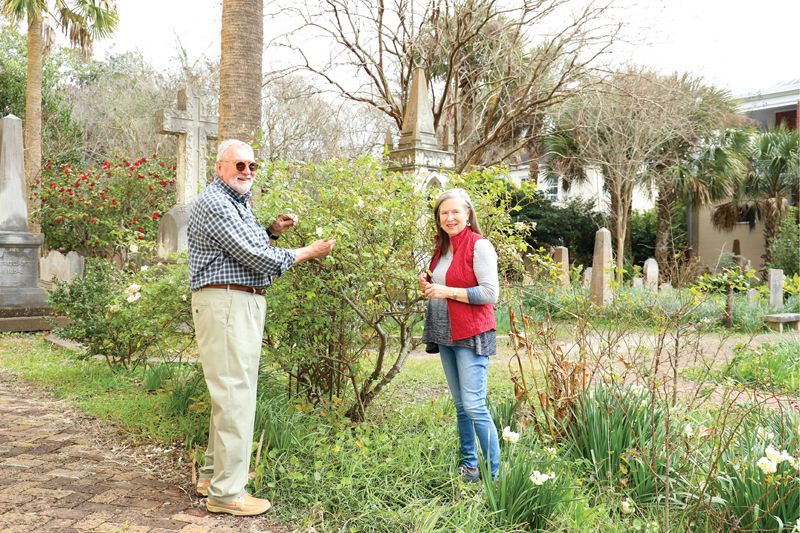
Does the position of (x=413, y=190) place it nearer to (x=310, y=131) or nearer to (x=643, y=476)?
(x=643, y=476)

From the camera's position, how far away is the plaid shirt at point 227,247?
3.40m

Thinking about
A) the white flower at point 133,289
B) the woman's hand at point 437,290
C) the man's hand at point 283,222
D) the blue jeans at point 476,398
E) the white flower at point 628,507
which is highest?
the man's hand at point 283,222

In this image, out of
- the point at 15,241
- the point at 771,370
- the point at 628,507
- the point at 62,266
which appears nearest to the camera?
the point at 628,507

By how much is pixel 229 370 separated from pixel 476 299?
134cm

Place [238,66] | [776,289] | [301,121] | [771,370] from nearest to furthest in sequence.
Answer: [238,66] < [771,370] < [776,289] < [301,121]

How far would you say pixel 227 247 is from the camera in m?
3.41

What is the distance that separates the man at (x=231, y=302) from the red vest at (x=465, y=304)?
2.46 ft

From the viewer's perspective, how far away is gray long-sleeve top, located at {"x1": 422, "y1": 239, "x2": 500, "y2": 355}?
3658 mm

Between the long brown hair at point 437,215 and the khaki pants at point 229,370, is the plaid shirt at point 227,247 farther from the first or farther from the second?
the long brown hair at point 437,215

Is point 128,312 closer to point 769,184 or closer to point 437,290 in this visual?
point 437,290

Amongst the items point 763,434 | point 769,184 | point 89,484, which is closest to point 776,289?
point 769,184

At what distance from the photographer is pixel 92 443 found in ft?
15.7

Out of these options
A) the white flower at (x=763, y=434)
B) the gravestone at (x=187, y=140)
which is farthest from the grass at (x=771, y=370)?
the gravestone at (x=187, y=140)

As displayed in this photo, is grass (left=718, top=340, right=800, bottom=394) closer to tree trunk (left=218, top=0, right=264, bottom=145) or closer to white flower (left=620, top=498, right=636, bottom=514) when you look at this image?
white flower (left=620, top=498, right=636, bottom=514)
